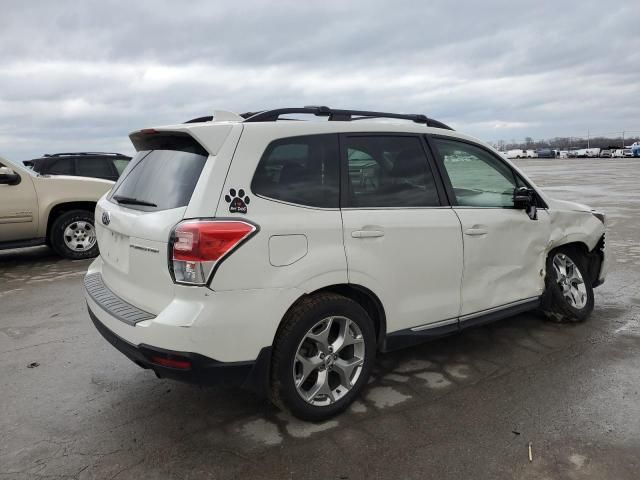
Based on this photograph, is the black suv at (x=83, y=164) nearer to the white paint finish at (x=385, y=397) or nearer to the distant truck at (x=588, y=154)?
the white paint finish at (x=385, y=397)

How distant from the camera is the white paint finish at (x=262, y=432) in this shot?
2.96 metres

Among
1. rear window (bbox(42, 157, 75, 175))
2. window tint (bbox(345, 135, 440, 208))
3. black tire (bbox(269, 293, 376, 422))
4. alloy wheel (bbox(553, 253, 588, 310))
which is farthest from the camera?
rear window (bbox(42, 157, 75, 175))

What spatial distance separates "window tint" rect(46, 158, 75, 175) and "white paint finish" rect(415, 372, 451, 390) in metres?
8.53

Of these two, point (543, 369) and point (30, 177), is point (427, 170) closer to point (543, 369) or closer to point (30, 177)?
point (543, 369)

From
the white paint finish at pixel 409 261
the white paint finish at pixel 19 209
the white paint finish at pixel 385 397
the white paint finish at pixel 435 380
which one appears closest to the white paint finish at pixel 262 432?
the white paint finish at pixel 385 397

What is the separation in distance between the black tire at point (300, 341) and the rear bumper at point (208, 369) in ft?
0.26

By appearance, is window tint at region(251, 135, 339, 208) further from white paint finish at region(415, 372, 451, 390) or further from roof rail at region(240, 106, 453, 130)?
white paint finish at region(415, 372, 451, 390)

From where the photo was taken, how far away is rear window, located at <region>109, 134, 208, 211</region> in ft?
9.57

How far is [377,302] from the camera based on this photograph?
10.9ft

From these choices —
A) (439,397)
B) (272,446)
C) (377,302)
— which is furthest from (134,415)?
(439,397)

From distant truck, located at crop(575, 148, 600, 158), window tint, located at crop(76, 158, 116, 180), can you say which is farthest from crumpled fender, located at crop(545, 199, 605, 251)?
distant truck, located at crop(575, 148, 600, 158)

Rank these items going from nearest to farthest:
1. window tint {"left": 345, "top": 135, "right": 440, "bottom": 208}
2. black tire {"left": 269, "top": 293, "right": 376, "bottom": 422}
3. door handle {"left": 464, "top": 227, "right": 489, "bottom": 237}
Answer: black tire {"left": 269, "top": 293, "right": 376, "bottom": 422} < window tint {"left": 345, "top": 135, "right": 440, "bottom": 208} < door handle {"left": 464, "top": 227, "right": 489, "bottom": 237}

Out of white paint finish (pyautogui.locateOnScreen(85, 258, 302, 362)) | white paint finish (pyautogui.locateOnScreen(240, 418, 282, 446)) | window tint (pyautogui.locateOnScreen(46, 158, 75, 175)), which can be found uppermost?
window tint (pyautogui.locateOnScreen(46, 158, 75, 175))

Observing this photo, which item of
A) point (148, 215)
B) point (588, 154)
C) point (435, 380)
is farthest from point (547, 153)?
point (148, 215)
